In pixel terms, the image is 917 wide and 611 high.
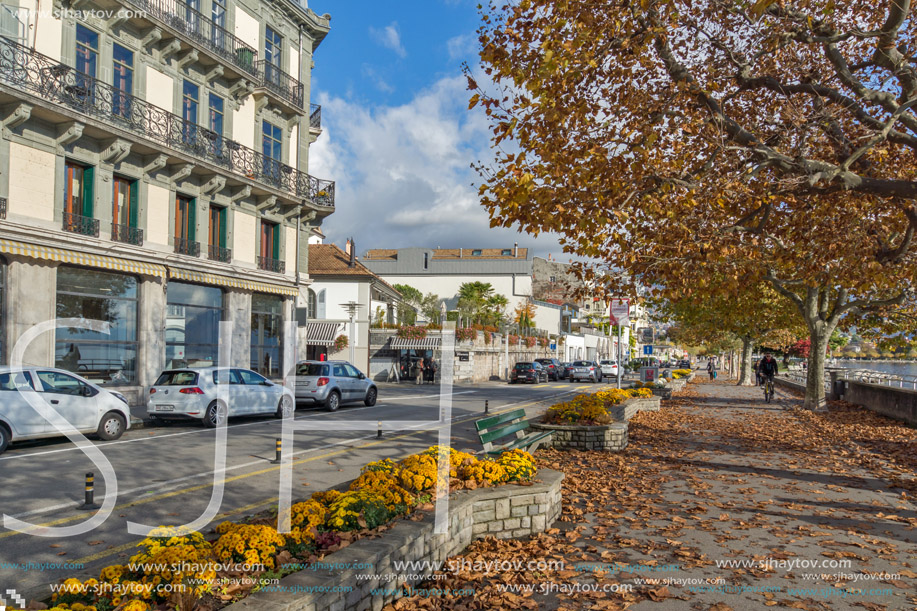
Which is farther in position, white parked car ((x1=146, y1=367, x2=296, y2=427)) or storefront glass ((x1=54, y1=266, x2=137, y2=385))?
storefront glass ((x1=54, y1=266, x2=137, y2=385))

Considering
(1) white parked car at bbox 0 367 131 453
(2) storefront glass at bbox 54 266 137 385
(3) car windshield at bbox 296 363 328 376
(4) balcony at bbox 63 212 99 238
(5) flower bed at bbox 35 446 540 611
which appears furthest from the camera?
(3) car windshield at bbox 296 363 328 376

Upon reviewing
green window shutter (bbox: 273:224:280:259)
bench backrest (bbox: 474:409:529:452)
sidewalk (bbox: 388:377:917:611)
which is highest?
green window shutter (bbox: 273:224:280:259)

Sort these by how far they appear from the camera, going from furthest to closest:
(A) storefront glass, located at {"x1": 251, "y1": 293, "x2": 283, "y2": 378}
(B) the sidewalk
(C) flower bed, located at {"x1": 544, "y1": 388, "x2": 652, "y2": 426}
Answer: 1. (A) storefront glass, located at {"x1": 251, "y1": 293, "x2": 283, "y2": 378}
2. (C) flower bed, located at {"x1": 544, "y1": 388, "x2": 652, "y2": 426}
3. (B) the sidewalk

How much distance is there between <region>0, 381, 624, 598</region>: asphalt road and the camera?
630 cm

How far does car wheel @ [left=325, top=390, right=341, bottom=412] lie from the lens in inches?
857

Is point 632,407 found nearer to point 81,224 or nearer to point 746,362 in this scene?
point 81,224

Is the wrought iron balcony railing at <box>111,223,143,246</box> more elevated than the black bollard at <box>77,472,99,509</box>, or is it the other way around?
the wrought iron balcony railing at <box>111,223,143,246</box>

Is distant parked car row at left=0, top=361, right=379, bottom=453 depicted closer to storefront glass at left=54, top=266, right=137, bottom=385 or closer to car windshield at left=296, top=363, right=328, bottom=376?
car windshield at left=296, top=363, right=328, bottom=376

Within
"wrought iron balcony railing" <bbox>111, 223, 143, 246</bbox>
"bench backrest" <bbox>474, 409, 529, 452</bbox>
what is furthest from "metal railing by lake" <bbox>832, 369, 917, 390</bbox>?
"wrought iron balcony railing" <bbox>111, 223, 143, 246</bbox>

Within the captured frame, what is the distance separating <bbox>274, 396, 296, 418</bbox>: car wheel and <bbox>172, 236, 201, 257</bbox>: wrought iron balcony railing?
8.08 meters

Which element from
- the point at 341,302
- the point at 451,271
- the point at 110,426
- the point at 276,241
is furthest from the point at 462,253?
the point at 110,426

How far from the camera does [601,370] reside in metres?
53.0

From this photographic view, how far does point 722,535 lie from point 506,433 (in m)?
3.46

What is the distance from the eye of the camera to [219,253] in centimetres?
2562
